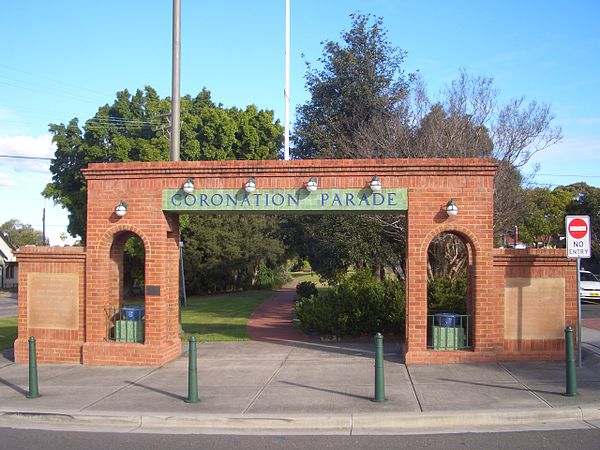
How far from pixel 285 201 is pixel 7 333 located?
12159 millimetres

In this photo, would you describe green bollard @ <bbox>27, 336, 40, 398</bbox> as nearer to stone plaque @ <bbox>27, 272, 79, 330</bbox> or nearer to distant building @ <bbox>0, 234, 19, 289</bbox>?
stone plaque @ <bbox>27, 272, 79, 330</bbox>

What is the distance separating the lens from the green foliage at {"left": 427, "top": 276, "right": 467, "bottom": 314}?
49.2 feet

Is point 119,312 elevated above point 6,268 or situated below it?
above

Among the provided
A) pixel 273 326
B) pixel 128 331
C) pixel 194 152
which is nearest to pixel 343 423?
pixel 128 331

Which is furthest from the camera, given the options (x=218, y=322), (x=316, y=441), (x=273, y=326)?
(x=218, y=322)

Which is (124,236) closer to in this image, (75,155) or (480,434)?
(480,434)

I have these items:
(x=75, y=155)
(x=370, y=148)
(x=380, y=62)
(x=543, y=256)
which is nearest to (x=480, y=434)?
(x=543, y=256)

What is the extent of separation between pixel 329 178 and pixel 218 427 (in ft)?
18.3

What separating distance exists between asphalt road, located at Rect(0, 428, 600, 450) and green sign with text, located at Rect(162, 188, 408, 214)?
535 centimetres

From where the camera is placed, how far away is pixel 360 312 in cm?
1570

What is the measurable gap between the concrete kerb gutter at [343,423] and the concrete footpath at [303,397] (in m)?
0.01

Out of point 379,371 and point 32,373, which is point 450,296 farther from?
point 32,373

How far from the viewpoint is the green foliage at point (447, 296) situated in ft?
49.2

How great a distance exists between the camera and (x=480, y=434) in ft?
24.3
